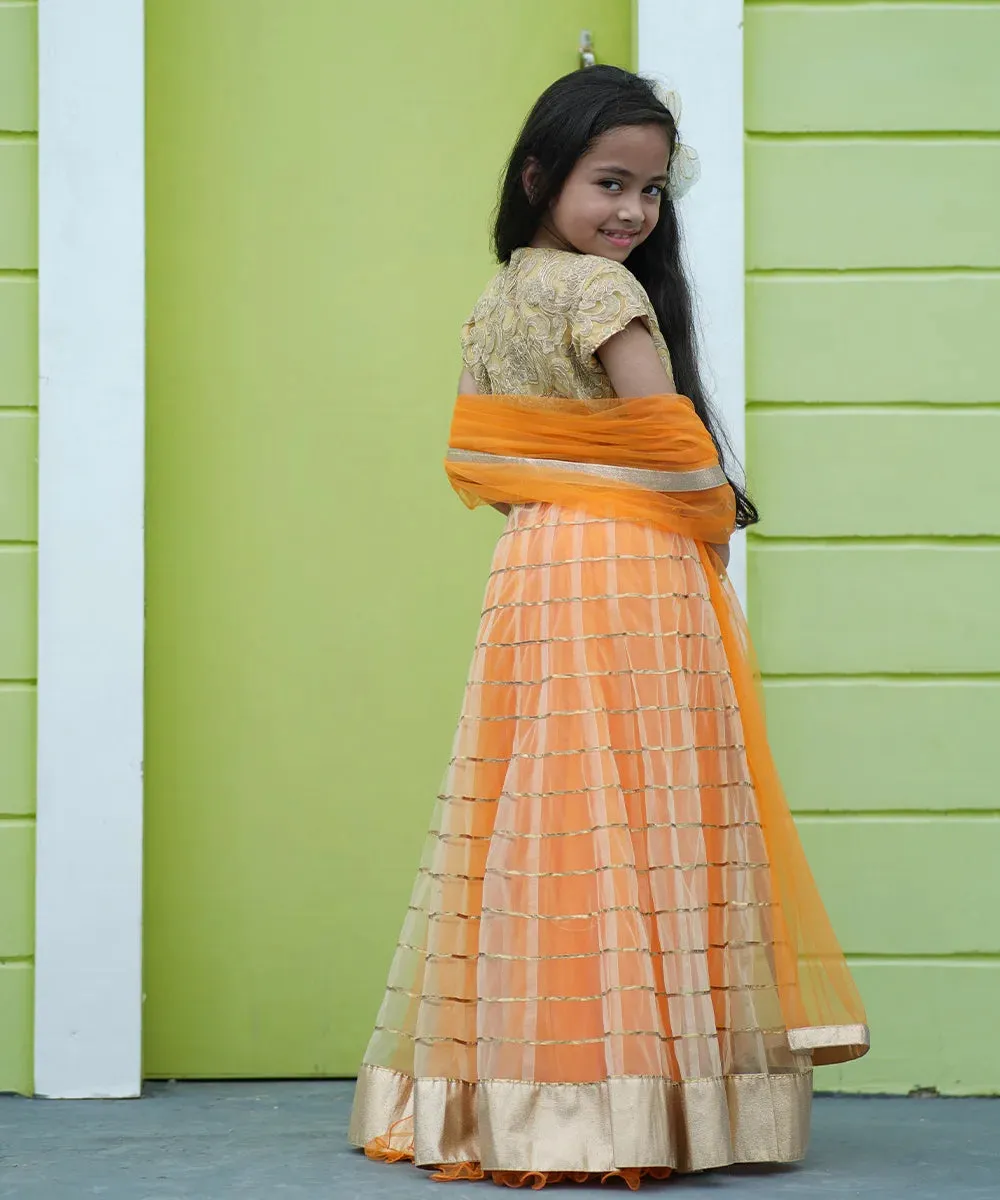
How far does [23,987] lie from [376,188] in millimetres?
1811

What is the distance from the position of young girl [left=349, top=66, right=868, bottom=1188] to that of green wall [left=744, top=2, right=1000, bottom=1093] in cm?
70

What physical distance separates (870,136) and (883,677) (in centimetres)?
112

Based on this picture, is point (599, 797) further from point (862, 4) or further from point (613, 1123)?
point (862, 4)

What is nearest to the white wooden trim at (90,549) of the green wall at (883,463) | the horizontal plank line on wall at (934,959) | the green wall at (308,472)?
the green wall at (308,472)

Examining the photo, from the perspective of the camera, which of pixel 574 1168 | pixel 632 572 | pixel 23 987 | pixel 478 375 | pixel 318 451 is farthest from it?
pixel 318 451

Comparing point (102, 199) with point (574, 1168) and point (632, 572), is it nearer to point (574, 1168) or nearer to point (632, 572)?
point (632, 572)

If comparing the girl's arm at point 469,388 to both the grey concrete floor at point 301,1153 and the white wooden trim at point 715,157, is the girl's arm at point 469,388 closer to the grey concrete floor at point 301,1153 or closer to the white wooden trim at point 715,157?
the white wooden trim at point 715,157

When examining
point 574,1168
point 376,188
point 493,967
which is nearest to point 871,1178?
point 574,1168

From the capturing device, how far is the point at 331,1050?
337 cm

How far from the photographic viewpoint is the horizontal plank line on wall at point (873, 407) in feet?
10.9

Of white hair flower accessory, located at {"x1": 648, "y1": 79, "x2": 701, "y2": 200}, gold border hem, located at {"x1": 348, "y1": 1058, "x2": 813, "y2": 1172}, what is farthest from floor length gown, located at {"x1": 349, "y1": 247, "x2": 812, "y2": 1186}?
white hair flower accessory, located at {"x1": 648, "y1": 79, "x2": 701, "y2": 200}

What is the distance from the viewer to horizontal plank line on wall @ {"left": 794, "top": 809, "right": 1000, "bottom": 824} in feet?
10.8

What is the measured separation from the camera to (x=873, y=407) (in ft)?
10.9
